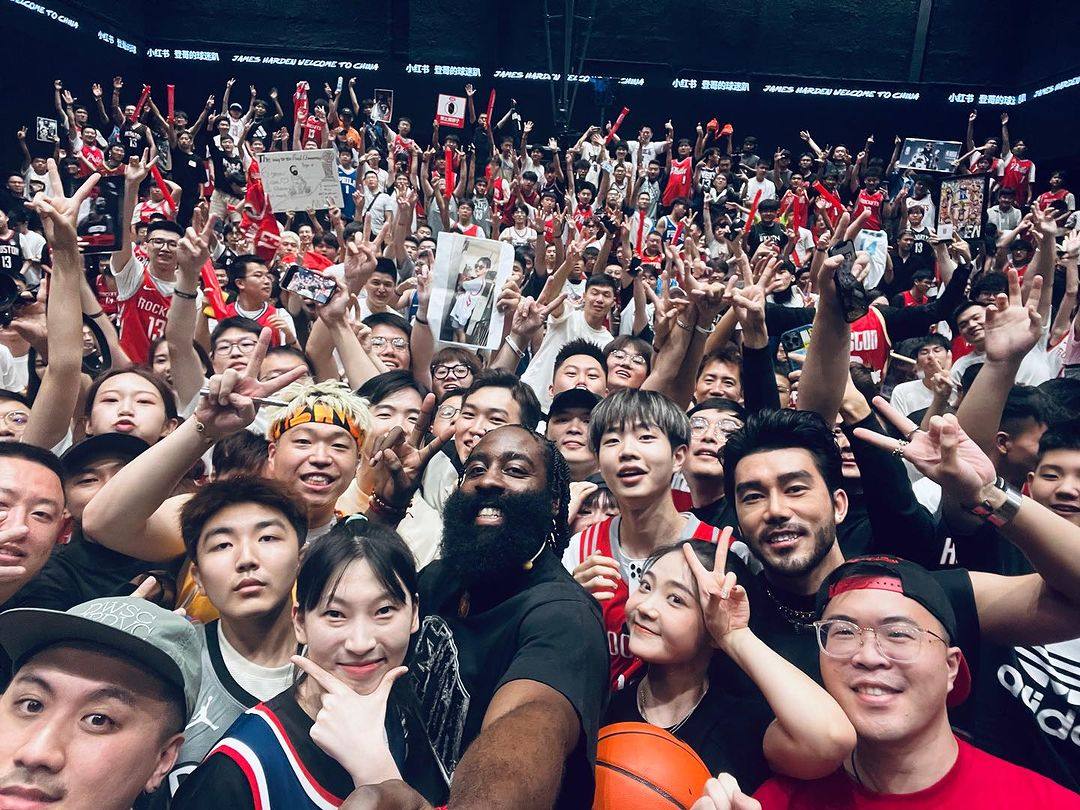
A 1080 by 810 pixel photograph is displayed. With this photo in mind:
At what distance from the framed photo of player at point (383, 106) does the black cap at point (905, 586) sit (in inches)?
747

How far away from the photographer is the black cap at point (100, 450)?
3631 mm

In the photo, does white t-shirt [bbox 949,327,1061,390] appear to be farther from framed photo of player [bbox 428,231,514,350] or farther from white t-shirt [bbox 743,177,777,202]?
white t-shirt [bbox 743,177,777,202]

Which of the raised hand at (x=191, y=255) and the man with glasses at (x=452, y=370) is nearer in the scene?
the raised hand at (x=191, y=255)

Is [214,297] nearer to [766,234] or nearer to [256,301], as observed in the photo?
[256,301]

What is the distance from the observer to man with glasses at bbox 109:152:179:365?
659cm

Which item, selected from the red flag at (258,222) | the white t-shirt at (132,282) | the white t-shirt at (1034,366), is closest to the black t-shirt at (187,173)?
the red flag at (258,222)

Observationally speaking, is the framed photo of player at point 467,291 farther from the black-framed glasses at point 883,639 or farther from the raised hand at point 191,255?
the black-framed glasses at point 883,639

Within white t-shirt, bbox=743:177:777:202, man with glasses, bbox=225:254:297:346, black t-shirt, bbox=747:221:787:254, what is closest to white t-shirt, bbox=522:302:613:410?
man with glasses, bbox=225:254:297:346

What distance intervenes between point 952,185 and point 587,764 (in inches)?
396

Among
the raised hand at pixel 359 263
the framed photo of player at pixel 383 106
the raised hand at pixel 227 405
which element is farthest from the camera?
the framed photo of player at pixel 383 106

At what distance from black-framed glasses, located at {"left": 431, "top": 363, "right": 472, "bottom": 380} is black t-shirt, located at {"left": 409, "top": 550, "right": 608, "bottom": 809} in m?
2.72

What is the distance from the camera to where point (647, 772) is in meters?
2.54

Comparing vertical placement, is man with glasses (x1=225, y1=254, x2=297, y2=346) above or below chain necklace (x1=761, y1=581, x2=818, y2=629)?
above

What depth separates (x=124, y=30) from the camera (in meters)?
20.5
